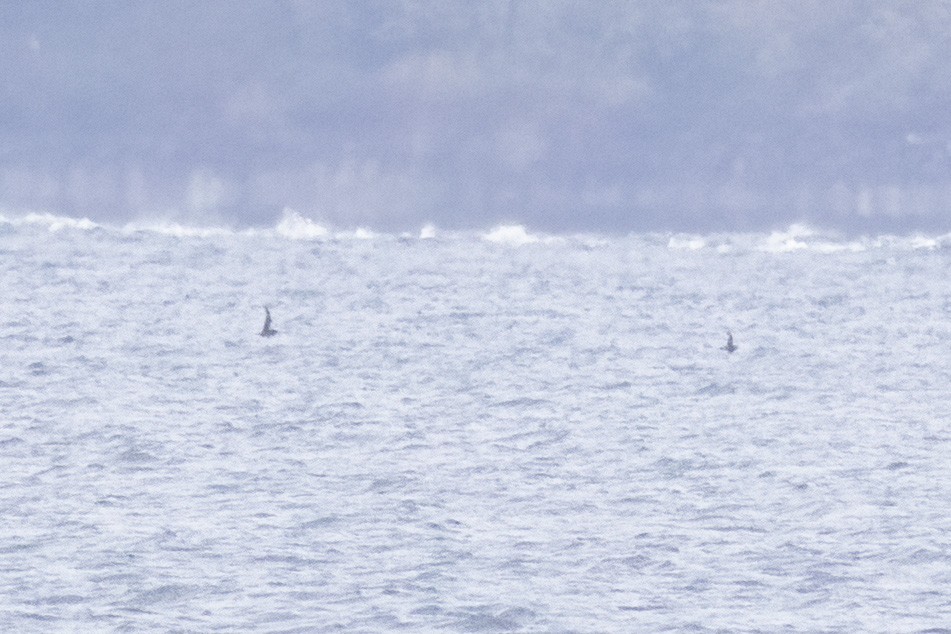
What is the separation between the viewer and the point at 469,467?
5225cm

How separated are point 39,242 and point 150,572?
12034 centimetres

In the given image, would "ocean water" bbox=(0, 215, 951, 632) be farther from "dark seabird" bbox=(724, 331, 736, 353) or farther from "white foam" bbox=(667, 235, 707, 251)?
"white foam" bbox=(667, 235, 707, 251)

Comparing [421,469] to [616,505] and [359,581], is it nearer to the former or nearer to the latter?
[616,505]

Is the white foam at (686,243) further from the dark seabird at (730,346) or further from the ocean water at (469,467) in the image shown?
the dark seabird at (730,346)

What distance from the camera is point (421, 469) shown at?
52.0 m

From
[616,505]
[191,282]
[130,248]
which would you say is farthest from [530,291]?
[616,505]

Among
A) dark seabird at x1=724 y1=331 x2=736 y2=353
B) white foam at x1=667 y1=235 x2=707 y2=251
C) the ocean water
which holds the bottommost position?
the ocean water

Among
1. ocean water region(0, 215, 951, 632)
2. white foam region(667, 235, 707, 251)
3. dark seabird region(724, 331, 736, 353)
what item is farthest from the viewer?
white foam region(667, 235, 707, 251)

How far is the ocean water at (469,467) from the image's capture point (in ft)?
127

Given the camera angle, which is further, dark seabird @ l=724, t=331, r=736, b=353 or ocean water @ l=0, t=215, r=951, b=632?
dark seabird @ l=724, t=331, r=736, b=353

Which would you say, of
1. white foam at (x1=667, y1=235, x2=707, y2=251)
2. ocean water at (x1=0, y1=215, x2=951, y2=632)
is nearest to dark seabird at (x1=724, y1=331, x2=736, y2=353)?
ocean water at (x1=0, y1=215, x2=951, y2=632)

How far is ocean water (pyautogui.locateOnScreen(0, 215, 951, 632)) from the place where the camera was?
38.7 metres

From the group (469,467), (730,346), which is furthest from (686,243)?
(469,467)

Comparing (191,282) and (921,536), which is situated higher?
(191,282)
